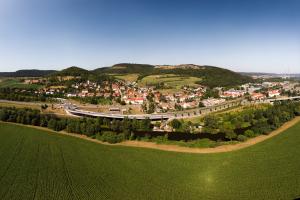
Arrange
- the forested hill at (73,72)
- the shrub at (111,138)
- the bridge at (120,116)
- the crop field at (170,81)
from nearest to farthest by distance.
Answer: the shrub at (111,138) → the bridge at (120,116) → the crop field at (170,81) → the forested hill at (73,72)

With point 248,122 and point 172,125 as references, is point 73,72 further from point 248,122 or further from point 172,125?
point 248,122

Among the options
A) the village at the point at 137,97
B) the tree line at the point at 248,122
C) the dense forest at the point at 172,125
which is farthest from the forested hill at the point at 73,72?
the tree line at the point at 248,122

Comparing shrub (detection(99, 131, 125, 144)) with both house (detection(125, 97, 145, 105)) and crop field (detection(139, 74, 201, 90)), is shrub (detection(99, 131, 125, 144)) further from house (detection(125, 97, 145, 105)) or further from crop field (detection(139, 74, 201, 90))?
crop field (detection(139, 74, 201, 90))

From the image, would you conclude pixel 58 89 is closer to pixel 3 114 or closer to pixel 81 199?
pixel 3 114

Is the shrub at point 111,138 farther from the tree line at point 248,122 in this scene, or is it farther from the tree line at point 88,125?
the tree line at point 248,122

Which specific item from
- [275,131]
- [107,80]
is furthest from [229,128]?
[107,80]

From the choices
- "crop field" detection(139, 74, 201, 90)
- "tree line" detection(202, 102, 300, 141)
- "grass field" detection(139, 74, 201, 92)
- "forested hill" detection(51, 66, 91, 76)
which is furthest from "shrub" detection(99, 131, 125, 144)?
"forested hill" detection(51, 66, 91, 76)

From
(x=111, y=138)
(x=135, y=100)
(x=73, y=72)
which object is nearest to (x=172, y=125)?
(x=111, y=138)

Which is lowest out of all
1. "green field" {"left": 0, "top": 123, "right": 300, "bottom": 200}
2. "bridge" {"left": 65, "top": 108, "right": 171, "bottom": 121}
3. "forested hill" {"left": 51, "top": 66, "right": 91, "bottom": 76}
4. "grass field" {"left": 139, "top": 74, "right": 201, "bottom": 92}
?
"green field" {"left": 0, "top": 123, "right": 300, "bottom": 200}

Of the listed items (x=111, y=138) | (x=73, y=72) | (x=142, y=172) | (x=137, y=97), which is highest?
(x=73, y=72)
